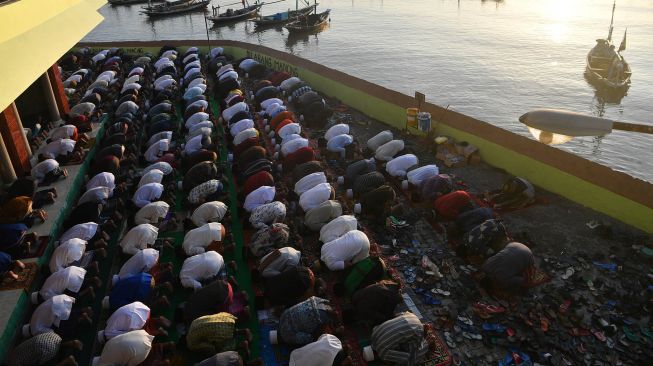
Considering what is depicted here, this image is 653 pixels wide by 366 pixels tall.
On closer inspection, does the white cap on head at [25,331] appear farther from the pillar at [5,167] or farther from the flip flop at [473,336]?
the flip flop at [473,336]

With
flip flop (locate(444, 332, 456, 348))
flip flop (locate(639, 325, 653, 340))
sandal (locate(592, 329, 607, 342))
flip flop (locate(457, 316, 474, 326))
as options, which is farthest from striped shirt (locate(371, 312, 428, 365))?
flip flop (locate(639, 325, 653, 340))

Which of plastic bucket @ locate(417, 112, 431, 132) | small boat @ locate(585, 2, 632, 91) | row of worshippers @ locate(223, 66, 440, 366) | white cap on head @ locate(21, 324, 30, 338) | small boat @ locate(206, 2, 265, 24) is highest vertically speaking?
small boat @ locate(206, 2, 265, 24)

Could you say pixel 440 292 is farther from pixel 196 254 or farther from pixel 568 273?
pixel 196 254

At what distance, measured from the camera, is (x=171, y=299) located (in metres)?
11.1

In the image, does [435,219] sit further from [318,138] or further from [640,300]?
[318,138]

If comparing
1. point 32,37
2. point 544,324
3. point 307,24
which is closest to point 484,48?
point 307,24

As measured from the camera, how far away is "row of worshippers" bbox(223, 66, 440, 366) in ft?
29.1

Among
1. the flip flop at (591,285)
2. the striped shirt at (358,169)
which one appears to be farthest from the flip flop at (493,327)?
the striped shirt at (358,169)

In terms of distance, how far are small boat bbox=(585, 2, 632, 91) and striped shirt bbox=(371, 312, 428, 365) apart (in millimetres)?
31897

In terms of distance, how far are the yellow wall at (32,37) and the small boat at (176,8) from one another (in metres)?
46.1

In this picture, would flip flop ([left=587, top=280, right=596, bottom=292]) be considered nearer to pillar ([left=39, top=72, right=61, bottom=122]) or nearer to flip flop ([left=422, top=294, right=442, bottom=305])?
flip flop ([left=422, top=294, right=442, bottom=305])

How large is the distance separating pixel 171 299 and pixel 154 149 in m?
7.33

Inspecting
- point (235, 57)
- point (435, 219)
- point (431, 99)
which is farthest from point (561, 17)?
point (435, 219)

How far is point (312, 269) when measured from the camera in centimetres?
1147
